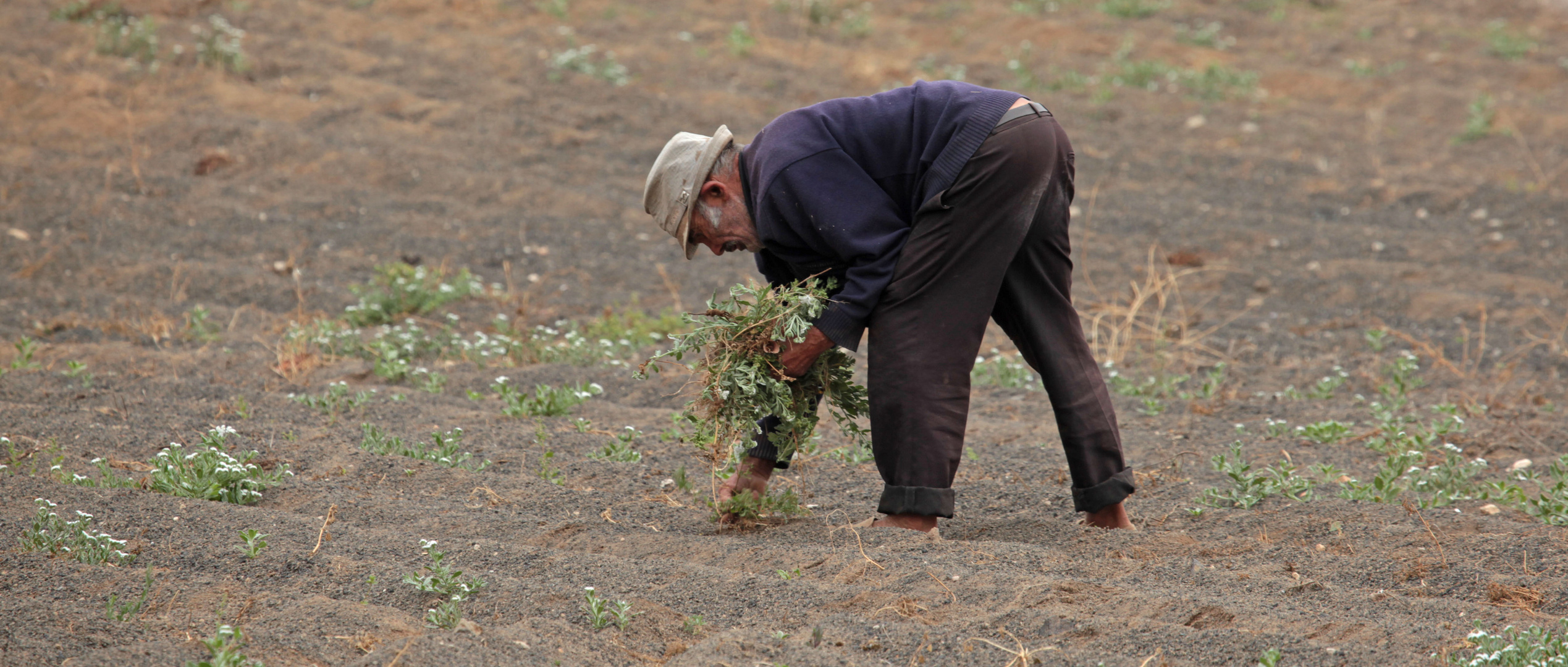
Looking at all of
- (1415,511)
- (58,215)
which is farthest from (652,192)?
(58,215)

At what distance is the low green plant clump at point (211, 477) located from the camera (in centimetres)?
351

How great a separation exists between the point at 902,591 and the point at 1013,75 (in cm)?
822

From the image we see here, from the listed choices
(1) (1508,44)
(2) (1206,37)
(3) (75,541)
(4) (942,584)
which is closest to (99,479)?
(3) (75,541)

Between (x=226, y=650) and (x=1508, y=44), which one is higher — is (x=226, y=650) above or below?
above

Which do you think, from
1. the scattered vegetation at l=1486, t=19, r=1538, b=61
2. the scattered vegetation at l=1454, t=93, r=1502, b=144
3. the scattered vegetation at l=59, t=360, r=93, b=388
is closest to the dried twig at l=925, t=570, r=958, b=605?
the scattered vegetation at l=59, t=360, r=93, b=388

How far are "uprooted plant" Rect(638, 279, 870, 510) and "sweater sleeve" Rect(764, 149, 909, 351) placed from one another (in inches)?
3.4

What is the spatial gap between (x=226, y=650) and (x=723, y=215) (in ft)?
5.19

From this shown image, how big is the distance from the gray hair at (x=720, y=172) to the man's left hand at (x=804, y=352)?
1.28ft

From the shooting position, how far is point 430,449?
422cm

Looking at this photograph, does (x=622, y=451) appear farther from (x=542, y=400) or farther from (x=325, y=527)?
(x=325, y=527)

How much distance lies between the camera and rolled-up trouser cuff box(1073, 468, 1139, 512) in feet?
11.3

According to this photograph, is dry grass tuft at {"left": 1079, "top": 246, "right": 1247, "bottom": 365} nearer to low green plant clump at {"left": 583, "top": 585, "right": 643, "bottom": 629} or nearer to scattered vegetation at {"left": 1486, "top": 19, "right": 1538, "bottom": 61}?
low green plant clump at {"left": 583, "top": 585, "right": 643, "bottom": 629}

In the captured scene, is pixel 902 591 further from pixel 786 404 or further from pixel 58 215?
pixel 58 215

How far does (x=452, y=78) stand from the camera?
32.2ft
